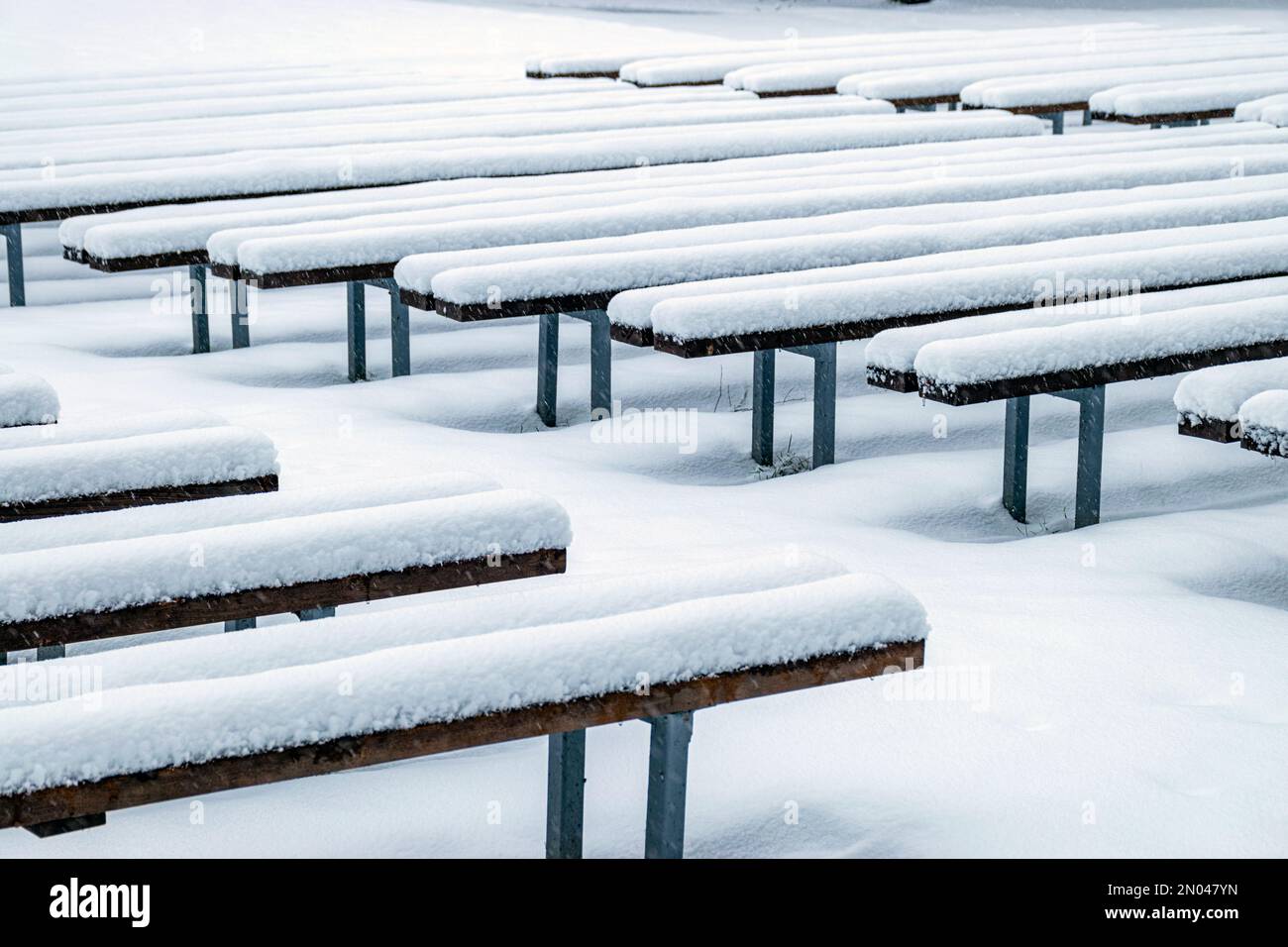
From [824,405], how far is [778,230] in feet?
2.61

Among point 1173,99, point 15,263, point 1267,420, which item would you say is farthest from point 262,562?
point 1173,99

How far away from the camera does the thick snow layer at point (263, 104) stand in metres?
7.60

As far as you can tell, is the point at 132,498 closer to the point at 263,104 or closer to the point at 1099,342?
the point at 1099,342

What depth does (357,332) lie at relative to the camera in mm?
5383

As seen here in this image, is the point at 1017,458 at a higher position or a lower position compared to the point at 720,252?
lower

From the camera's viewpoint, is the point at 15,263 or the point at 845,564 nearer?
the point at 845,564

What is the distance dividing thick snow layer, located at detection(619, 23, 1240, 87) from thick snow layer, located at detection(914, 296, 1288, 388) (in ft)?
17.3

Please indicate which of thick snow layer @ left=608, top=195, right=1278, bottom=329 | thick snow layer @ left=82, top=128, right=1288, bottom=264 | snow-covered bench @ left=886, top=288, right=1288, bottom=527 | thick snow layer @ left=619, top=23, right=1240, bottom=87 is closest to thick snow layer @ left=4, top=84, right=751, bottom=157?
thick snow layer @ left=619, top=23, right=1240, bottom=87

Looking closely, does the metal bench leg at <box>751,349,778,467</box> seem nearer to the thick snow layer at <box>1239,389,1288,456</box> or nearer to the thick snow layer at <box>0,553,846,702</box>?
the thick snow layer at <box>1239,389,1288,456</box>

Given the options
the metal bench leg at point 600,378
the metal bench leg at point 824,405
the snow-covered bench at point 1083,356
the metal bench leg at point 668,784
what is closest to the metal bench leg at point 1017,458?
the snow-covered bench at point 1083,356

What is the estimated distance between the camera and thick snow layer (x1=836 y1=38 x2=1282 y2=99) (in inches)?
321

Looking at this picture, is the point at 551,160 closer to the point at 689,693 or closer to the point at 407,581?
the point at 407,581

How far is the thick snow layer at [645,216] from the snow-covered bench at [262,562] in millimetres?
2038

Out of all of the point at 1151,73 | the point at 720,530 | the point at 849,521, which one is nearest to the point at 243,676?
the point at 720,530
